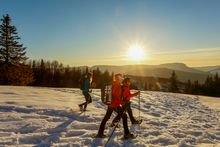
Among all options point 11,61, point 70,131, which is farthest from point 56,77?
point 70,131

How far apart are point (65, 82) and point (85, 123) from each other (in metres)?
99.5

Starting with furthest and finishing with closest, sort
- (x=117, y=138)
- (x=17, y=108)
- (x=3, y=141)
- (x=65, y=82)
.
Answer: (x=65, y=82) → (x=17, y=108) → (x=117, y=138) → (x=3, y=141)

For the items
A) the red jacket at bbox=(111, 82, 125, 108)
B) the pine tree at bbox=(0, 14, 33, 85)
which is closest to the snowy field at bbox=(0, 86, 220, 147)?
the red jacket at bbox=(111, 82, 125, 108)

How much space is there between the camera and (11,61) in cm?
5181

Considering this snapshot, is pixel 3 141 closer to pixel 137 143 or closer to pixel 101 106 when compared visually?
pixel 137 143

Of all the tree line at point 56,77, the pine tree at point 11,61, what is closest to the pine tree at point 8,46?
the pine tree at point 11,61

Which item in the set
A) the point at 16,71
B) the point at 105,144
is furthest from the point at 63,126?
the point at 16,71

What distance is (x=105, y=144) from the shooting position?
26.7 ft

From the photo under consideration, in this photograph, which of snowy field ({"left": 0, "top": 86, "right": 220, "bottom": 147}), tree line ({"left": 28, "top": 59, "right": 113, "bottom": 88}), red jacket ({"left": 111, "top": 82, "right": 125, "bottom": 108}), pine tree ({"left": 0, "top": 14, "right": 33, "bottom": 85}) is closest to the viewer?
snowy field ({"left": 0, "top": 86, "right": 220, "bottom": 147})

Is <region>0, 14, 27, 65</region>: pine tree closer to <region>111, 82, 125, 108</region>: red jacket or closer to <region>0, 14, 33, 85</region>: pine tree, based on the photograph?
<region>0, 14, 33, 85</region>: pine tree

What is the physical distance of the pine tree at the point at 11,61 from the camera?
1835 inches

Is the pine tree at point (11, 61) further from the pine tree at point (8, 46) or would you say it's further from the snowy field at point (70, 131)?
the snowy field at point (70, 131)

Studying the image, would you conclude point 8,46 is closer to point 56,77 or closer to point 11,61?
point 11,61

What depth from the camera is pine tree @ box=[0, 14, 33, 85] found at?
46606mm
